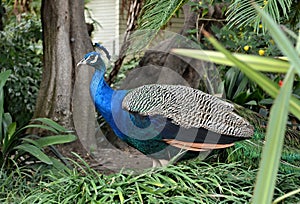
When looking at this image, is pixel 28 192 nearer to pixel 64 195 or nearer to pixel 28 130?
pixel 64 195

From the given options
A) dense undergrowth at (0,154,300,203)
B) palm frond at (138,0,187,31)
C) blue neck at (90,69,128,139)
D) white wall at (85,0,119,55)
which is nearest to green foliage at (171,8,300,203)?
dense undergrowth at (0,154,300,203)

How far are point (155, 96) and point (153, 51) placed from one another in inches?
110

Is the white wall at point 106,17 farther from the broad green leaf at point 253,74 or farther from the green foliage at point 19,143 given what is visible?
the broad green leaf at point 253,74

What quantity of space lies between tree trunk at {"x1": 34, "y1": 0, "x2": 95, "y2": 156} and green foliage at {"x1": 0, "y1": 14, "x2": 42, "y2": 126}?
1.31 metres

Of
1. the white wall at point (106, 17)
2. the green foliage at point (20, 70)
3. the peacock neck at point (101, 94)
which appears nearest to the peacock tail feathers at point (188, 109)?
the peacock neck at point (101, 94)

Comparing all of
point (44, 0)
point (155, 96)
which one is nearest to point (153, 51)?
point (44, 0)

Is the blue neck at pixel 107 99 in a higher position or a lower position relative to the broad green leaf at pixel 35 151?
higher

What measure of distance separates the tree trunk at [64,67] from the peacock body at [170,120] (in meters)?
1.53

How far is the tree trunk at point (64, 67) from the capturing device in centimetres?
473

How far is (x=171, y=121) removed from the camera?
311 cm

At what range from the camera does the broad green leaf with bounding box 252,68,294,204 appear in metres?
0.81

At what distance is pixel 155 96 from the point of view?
3.20 meters

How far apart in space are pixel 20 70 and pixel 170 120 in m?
3.82

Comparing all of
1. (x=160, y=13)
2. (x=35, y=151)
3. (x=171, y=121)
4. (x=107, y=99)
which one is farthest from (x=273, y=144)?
(x=35, y=151)
